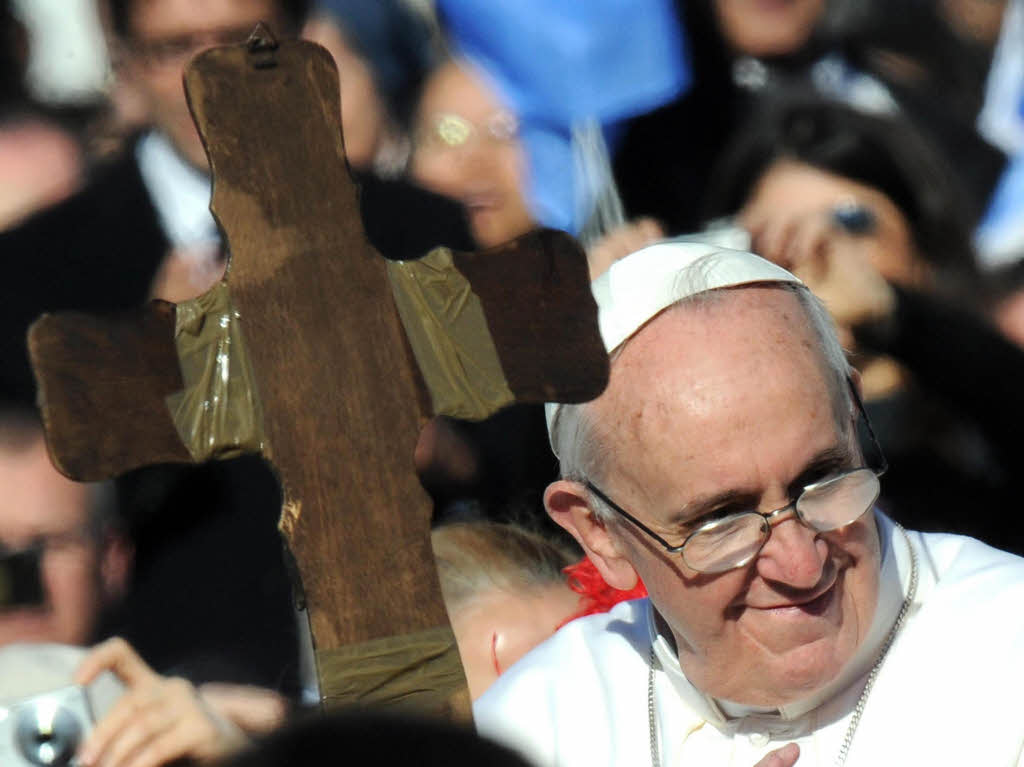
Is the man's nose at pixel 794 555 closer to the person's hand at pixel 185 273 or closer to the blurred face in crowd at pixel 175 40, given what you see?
the person's hand at pixel 185 273

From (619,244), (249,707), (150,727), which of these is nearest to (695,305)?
(249,707)

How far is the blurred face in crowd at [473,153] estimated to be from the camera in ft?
14.1

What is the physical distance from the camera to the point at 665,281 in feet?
8.84

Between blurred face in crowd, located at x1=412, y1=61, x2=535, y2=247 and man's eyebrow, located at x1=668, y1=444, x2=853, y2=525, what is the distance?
1851mm

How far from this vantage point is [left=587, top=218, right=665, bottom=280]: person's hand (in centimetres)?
377

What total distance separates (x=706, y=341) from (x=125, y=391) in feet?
3.04

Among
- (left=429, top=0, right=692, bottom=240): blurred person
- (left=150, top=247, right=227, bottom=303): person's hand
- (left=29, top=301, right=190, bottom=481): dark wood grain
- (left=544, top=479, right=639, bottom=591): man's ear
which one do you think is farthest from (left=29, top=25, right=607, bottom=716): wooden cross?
(left=429, top=0, right=692, bottom=240): blurred person

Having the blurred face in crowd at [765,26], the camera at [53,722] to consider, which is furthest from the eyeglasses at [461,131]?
the camera at [53,722]

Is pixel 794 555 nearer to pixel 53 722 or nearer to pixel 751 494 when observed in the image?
pixel 751 494

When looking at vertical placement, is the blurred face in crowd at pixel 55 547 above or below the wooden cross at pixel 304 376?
below

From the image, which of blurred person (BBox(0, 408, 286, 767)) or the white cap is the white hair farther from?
blurred person (BBox(0, 408, 286, 767))

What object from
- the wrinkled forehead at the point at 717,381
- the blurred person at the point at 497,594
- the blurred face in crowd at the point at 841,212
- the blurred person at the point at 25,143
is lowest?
the blurred person at the point at 497,594

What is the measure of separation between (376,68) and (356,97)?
0.11m

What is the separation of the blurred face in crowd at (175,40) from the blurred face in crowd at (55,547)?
Answer: 804mm
